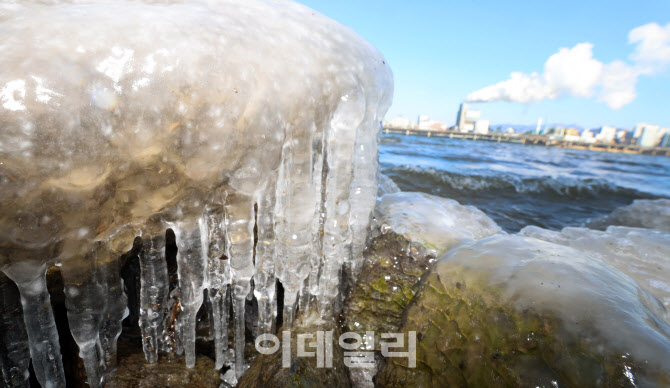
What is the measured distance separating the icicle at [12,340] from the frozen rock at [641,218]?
30.6 feet

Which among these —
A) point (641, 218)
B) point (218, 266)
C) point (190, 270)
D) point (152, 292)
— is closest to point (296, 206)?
point (218, 266)

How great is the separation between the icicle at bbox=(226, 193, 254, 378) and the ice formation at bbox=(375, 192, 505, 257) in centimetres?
141

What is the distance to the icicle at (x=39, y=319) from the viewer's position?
4.45 feet

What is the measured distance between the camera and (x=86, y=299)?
1565 mm

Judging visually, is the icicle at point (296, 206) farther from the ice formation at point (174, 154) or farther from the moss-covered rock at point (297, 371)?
the moss-covered rock at point (297, 371)

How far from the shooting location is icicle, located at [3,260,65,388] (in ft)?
4.45

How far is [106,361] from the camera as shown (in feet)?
6.12

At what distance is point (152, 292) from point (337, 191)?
149cm

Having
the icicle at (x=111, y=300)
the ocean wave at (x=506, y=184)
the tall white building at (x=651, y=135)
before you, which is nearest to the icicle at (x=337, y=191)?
the icicle at (x=111, y=300)

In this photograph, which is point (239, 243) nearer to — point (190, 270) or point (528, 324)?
point (190, 270)

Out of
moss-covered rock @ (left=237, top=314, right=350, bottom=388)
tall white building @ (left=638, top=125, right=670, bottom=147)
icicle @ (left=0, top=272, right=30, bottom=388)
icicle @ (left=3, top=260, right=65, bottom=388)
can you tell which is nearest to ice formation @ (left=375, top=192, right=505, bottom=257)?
moss-covered rock @ (left=237, top=314, right=350, bottom=388)

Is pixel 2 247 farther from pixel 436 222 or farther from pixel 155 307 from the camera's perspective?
pixel 436 222

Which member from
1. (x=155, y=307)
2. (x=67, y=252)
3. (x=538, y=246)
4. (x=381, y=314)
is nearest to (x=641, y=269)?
(x=538, y=246)

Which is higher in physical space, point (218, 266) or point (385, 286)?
point (218, 266)
